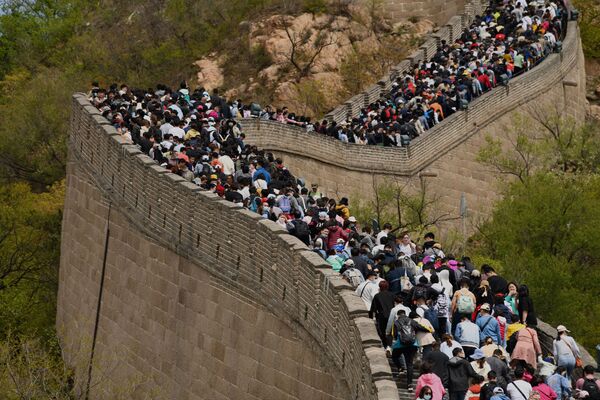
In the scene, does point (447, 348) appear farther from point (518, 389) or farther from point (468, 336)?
point (518, 389)

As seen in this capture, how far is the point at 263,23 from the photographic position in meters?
63.9

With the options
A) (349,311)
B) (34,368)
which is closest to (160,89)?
(34,368)

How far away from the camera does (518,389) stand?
2375cm

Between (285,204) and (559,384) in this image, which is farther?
(285,204)

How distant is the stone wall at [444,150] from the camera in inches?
1930

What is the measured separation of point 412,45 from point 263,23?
17.0ft

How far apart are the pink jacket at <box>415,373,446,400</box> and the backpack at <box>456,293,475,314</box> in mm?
3665

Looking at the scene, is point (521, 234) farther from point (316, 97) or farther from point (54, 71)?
point (54, 71)

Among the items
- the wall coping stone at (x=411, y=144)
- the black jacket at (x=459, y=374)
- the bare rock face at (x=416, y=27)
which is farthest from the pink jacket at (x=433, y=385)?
the bare rock face at (x=416, y=27)

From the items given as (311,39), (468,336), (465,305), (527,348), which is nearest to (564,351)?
(527,348)

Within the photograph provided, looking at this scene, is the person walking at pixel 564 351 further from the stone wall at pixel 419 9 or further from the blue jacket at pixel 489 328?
the stone wall at pixel 419 9

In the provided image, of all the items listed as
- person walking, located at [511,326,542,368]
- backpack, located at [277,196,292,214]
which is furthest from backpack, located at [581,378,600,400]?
backpack, located at [277,196,292,214]

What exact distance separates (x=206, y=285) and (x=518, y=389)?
479 inches

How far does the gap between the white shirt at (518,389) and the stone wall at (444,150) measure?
24.4 m
